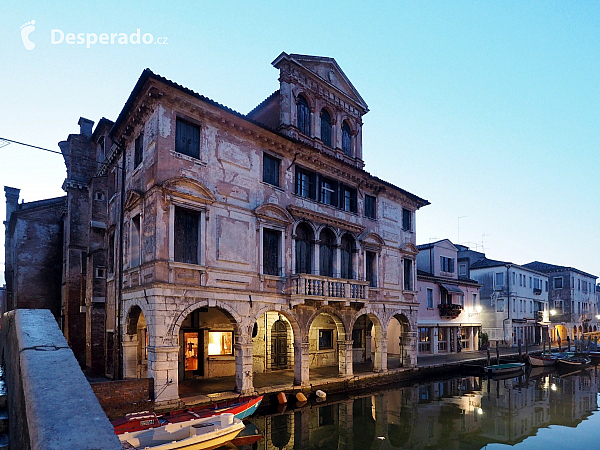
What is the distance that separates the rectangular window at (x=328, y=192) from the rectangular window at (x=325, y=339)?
8337 millimetres

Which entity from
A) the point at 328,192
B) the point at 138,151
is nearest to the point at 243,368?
the point at 138,151

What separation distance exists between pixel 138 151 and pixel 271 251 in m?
6.54

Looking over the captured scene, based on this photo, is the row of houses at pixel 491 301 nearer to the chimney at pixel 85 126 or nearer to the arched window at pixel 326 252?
the arched window at pixel 326 252

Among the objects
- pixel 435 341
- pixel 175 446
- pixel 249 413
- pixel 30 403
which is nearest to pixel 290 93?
pixel 249 413

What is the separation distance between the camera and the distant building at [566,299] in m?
50.6

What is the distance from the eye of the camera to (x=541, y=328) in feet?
156

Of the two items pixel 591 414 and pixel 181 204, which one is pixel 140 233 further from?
pixel 591 414

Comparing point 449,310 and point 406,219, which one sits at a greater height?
point 406,219

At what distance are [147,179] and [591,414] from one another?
2128cm

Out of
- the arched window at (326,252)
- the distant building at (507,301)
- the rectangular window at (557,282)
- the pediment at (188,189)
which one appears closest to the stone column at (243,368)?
the arched window at (326,252)

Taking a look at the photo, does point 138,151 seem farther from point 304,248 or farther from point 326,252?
point 326,252

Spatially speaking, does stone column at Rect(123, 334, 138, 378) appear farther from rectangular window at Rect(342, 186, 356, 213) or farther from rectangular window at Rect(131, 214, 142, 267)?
rectangular window at Rect(342, 186, 356, 213)

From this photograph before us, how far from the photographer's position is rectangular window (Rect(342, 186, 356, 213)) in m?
21.6

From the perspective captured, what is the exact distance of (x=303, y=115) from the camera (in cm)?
2055
